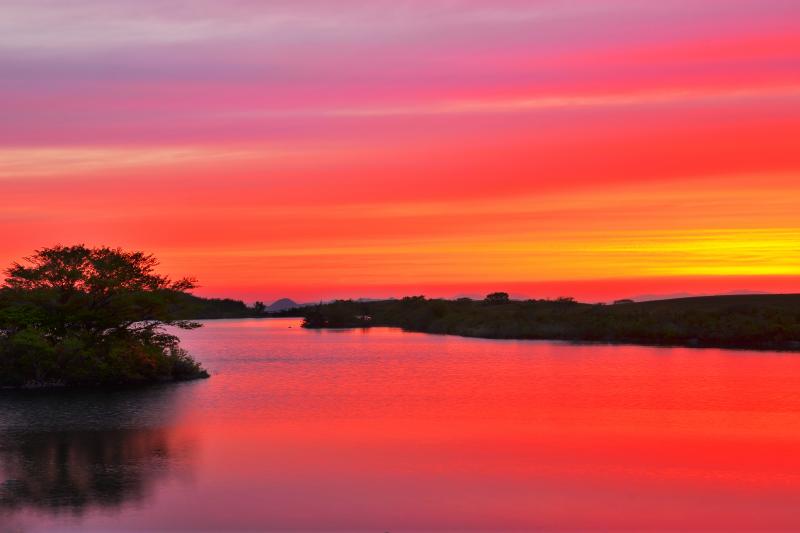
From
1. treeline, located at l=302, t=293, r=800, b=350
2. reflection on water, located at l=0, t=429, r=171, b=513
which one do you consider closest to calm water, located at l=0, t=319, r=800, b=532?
reflection on water, located at l=0, t=429, r=171, b=513

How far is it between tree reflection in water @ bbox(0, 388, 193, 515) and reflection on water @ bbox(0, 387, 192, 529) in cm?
2

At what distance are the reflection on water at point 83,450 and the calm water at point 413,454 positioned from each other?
0.31ft

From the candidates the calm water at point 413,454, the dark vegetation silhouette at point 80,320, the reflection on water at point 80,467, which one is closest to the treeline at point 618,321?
the calm water at point 413,454

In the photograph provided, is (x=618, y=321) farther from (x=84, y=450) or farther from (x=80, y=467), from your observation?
(x=80, y=467)

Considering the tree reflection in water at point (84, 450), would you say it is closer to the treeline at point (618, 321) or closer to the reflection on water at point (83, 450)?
the reflection on water at point (83, 450)

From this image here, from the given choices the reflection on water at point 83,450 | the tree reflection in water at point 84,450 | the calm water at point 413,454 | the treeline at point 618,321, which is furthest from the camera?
the treeline at point 618,321

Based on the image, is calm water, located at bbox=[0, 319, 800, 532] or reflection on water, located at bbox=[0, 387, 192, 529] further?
reflection on water, located at bbox=[0, 387, 192, 529]

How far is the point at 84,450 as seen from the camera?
28359mm

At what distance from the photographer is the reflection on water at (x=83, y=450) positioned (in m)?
21.1

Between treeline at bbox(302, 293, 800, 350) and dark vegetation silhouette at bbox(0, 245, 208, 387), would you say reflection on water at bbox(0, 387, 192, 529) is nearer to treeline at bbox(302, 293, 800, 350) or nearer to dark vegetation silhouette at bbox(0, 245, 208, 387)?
dark vegetation silhouette at bbox(0, 245, 208, 387)

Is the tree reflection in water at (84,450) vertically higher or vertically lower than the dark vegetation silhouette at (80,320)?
lower

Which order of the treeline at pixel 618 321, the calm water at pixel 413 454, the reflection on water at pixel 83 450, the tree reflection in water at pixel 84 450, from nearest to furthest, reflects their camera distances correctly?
the calm water at pixel 413 454 → the reflection on water at pixel 83 450 → the tree reflection in water at pixel 84 450 → the treeline at pixel 618 321

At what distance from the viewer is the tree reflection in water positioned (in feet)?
69.6

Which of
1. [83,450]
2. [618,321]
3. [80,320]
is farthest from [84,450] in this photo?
[618,321]
